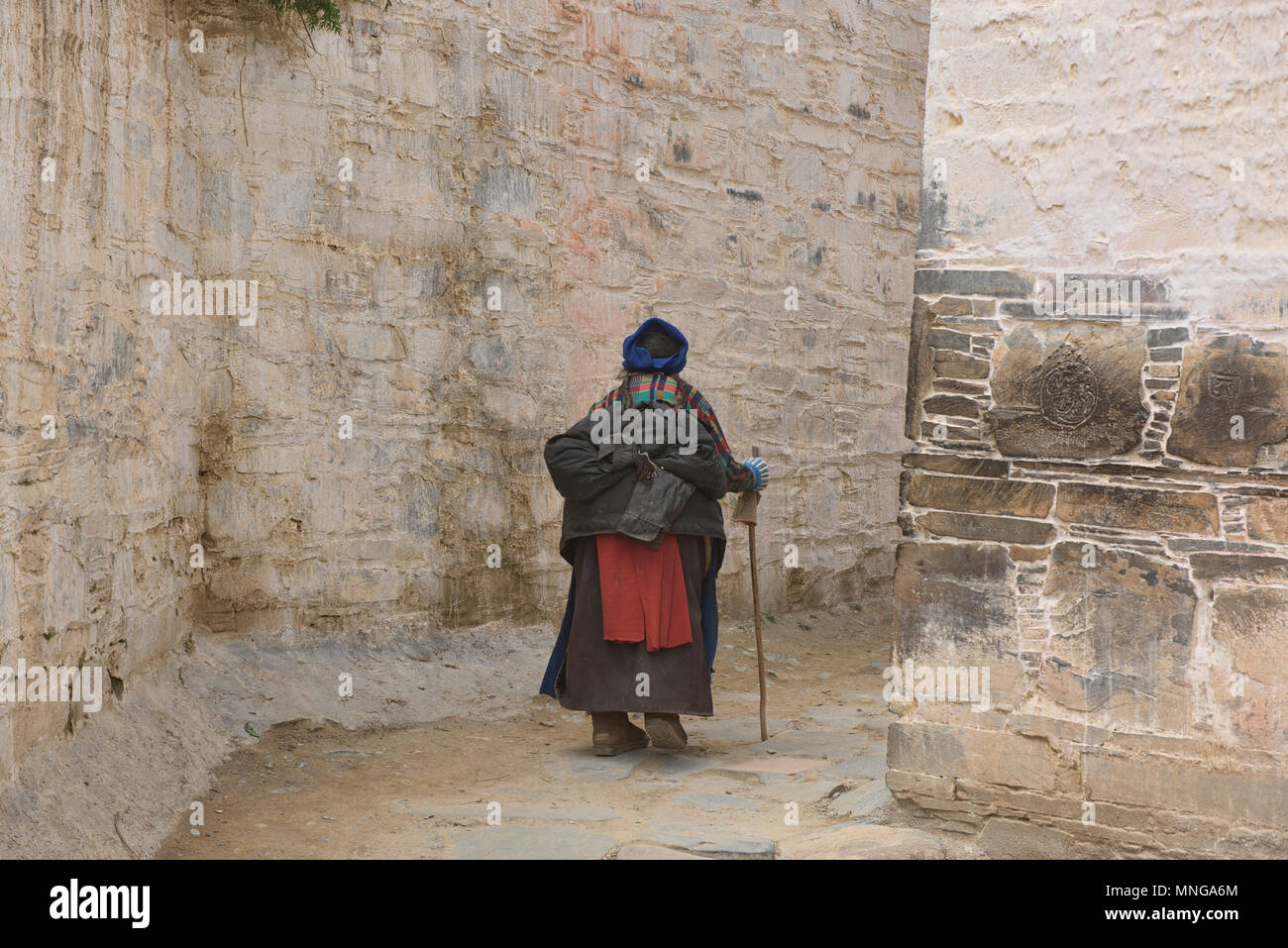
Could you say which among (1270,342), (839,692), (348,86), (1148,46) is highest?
(348,86)

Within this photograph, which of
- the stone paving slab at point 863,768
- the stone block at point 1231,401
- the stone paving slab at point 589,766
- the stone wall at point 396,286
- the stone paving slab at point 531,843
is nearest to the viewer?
the stone block at point 1231,401

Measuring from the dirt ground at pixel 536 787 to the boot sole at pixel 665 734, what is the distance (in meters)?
0.05

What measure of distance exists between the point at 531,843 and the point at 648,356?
6.47 ft

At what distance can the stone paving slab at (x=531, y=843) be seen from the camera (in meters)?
3.68

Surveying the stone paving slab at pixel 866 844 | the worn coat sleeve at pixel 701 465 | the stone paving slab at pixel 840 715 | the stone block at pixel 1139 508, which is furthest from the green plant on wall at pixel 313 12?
the stone paving slab at pixel 866 844

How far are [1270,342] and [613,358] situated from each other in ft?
13.2

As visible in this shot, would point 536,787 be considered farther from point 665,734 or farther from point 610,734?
point 665,734

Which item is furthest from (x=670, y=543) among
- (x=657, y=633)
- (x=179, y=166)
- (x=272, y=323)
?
(x=179, y=166)

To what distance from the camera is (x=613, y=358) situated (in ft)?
22.5

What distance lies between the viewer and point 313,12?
5629mm

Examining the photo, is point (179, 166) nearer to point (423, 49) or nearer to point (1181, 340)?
point (423, 49)

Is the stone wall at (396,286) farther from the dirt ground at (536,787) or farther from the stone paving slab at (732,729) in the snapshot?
the stone paving slab at (732,729)

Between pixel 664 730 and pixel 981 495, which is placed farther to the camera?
pixel 664 730

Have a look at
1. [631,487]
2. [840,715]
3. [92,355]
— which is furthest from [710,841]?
[92,355]
